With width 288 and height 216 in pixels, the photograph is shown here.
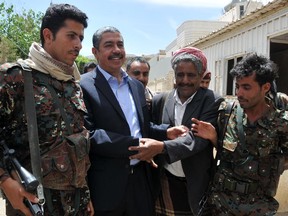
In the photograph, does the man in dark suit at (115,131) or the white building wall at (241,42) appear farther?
the white building wall at (241,42)

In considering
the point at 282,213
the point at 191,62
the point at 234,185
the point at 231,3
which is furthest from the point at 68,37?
the point at 231,3

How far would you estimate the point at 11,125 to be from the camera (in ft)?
5.71

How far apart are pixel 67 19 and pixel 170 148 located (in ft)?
3.66

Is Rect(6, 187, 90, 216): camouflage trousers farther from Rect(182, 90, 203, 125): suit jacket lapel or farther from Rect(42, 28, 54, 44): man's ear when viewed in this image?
Rect(182, 90, 203, 125): suit jacket lapel

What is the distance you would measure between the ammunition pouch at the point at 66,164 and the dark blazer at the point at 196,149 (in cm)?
67

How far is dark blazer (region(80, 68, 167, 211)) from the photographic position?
206 centimetres

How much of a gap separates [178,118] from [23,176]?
1.37 m

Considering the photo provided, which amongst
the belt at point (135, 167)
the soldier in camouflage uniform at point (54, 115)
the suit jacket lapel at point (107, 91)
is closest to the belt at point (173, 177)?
the belt at point (135, 167)

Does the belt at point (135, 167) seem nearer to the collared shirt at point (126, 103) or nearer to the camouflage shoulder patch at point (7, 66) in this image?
the collared shirt at point (126, 103)

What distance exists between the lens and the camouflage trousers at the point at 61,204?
5.76 feet

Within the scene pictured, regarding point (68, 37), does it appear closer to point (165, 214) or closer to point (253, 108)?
point (253, 108)

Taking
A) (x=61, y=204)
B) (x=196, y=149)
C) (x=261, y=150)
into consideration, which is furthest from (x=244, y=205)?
(x=61, y=204)

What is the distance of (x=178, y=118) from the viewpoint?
8.27 feet

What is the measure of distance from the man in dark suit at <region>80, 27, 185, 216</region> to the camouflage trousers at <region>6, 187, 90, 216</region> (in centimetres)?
27
